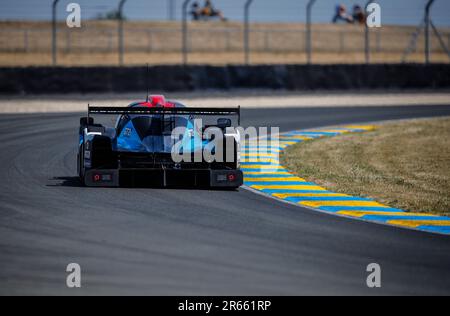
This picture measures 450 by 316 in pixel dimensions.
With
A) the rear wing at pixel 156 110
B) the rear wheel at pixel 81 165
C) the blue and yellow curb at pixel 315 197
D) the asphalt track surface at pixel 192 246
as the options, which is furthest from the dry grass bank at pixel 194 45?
the asphalt track surface at pixel 192 246

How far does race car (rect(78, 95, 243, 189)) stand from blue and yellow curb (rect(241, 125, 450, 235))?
854 millimetres

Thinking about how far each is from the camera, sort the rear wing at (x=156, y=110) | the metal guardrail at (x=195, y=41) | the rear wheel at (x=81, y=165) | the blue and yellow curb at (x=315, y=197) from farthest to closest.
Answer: the metal guardrail at (x=195, y=41) < the rear wheel at (x=81, y=165) < the rear wing at (x=156, y=110) < the blue and yellow curb at (x=315, y=197)

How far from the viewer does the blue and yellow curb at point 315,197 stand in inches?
472

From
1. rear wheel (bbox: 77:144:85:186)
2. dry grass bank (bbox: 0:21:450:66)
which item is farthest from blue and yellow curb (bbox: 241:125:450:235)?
dry grass bank (bbox: 0:21:450:66)

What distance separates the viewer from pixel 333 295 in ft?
26.6

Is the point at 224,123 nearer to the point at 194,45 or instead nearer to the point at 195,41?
the point at 194,45

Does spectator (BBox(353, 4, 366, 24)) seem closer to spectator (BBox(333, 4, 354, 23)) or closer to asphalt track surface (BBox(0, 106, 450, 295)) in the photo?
spectator (BBox(333, 4, 354, 23))

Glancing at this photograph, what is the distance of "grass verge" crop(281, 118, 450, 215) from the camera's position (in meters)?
14.1

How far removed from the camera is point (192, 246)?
9906 mm

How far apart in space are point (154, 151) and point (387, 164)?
5471 mm

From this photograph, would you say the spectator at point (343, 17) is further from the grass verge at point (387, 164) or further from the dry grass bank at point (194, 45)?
the grass verge at point (387, 164)

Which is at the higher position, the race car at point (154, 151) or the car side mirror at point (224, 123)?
the car side mirror at point (224, 123)

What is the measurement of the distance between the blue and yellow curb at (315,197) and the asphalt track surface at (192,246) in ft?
1.41

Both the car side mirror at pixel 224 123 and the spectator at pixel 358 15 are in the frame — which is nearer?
the car side mirror at pixel 224 123
